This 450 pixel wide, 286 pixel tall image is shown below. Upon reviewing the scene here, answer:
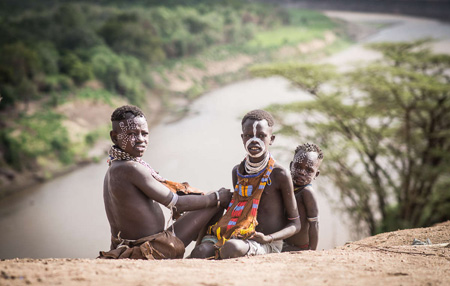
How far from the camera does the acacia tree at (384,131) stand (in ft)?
35.1

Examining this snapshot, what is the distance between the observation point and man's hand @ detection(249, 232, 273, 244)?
12.2 feet

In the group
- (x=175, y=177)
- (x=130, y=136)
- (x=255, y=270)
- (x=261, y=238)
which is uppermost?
(x=175, y=177)

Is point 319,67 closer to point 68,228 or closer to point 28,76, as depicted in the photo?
point 68,228

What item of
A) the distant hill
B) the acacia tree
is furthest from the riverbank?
the acacia tree

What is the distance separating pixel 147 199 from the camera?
364 centimetres

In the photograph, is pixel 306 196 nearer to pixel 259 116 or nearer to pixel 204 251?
pixel 259 116

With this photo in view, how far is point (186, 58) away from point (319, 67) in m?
15.0

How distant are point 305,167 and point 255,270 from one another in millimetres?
1309

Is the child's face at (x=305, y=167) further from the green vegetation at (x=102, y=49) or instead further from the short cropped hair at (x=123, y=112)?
the green vegetation at (x=102, y=49)

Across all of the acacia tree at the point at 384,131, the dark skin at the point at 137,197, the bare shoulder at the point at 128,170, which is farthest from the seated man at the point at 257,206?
the acacia tree at the point at 384,131

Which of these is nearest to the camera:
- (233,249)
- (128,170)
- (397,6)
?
(128,170)

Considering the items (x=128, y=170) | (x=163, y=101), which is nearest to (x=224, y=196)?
(x=128, y=170)

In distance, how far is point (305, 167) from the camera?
419cm

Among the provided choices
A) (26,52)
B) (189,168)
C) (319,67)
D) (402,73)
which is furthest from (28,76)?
(402,73)
